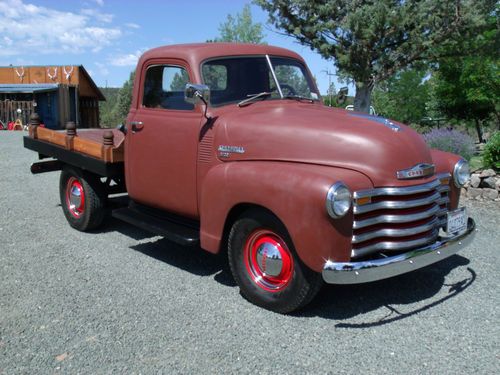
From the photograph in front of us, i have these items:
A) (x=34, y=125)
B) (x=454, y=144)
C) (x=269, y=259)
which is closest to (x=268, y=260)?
(x=269, y=259)

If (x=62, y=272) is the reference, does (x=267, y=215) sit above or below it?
above

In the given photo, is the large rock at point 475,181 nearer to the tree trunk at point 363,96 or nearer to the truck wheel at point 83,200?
the truck wheel at point 83,200

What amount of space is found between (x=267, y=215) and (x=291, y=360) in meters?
1.07

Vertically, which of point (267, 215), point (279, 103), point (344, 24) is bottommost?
point (267, 215)

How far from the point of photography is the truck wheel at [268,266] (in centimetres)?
370

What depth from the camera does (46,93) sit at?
1091 inches

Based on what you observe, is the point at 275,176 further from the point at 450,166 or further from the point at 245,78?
the point at 450,166

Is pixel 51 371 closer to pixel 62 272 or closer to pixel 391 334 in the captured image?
pixel 62 272

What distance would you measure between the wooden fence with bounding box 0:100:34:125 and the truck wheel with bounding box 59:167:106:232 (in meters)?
23.7

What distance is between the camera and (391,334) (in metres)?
3.55

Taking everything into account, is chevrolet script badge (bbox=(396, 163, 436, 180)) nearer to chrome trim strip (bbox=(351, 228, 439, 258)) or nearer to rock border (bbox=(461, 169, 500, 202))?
chrome trim strip (bbox=(351, 228, 439, 258))

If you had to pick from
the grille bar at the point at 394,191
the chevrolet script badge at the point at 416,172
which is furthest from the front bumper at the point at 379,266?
the chevrolet script badge at the point at 416,172

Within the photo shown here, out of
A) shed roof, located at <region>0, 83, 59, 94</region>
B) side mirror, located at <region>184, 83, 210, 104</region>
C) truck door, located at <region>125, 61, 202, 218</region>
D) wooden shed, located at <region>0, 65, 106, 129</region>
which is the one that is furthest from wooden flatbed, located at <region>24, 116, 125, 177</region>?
shed roof, located at <region>0, 83, 59, 94</region>

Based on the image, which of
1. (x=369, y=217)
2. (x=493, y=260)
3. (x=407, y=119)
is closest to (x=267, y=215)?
(x=369, y=217)
